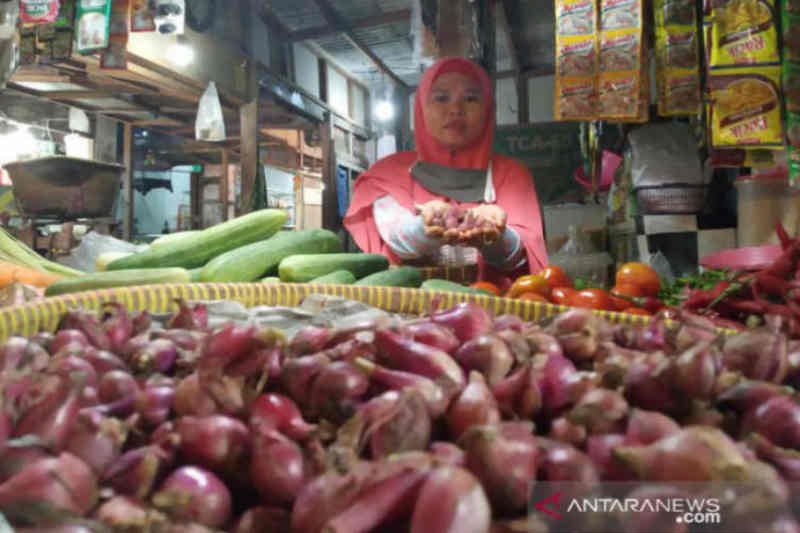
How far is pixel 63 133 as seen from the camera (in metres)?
7.31

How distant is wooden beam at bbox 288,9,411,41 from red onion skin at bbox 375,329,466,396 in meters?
6.21

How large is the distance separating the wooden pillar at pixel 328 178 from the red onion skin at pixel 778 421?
25.3 feet

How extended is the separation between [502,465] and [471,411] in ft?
0.30

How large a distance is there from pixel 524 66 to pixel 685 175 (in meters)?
5.53

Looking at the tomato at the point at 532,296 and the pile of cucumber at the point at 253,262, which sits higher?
the pile of cucumber at the point at 253,262

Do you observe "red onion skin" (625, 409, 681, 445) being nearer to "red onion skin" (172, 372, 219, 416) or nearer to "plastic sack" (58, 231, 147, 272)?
"red onion skin" (172, 372, 219, 416)

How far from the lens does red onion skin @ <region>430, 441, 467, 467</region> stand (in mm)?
441

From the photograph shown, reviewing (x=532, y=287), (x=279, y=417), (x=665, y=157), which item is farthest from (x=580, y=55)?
(x=279, y=417)

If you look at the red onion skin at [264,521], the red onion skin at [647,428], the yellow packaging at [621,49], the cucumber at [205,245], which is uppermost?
the yellow packaging at [621,49]

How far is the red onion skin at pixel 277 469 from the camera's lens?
47 cm

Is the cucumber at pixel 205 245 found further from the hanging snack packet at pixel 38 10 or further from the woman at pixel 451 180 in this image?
the hanging snack packet at pixel 38 10

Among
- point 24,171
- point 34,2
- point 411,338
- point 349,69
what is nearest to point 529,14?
point 349,69

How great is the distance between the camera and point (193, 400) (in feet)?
1.87

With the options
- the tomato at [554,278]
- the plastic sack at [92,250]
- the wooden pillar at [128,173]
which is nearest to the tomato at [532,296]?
the tomato at [554,278]
